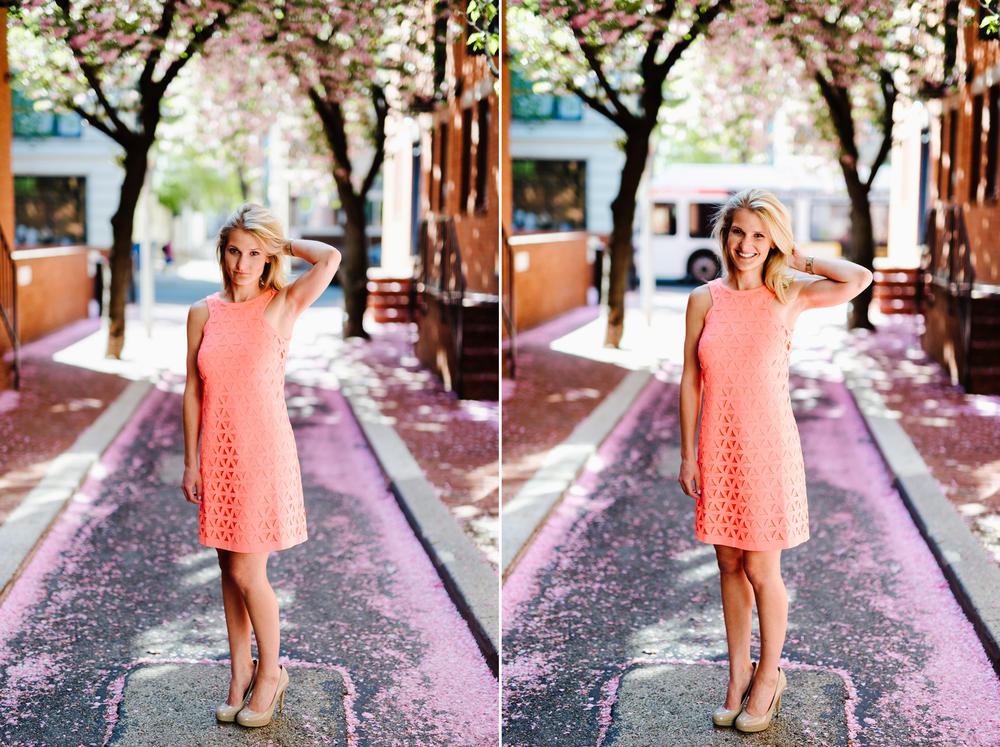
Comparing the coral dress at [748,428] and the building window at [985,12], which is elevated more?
the building window at [985,12]

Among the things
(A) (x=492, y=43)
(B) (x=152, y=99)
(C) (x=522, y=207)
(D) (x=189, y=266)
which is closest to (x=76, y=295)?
(D) (x=189, y=266)

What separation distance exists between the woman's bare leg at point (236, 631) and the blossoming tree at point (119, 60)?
5.53ft

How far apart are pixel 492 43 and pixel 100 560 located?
8.60 ft

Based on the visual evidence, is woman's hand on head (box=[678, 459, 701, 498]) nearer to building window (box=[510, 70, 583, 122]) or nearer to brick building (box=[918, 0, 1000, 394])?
brick building (box=[918, 0, 1000, 394])

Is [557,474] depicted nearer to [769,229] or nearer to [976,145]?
[976,145]

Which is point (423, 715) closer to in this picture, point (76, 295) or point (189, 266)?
point (189, 266)

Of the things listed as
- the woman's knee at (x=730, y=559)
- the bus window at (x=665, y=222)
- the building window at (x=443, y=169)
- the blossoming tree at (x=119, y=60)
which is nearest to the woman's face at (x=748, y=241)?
the woman's knee at (x=730, y=559)

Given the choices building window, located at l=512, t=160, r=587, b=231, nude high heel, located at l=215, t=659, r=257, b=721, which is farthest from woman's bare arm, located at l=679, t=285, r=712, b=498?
building window, located at l=512, t=160, r=587, b=231

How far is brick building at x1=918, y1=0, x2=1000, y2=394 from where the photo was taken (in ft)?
14.2

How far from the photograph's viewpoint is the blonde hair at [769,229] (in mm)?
2479

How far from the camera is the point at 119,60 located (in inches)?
152

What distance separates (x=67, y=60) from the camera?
3777 millimetres

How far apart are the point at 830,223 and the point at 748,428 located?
2325 millimetres

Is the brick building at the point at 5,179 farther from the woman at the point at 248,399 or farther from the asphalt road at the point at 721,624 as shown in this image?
the asphalt road at the point at 721,624
